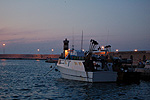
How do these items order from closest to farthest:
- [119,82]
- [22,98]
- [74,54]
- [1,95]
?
[22,98], [1,95], [119,82], [74,54]

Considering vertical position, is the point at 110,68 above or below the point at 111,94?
above

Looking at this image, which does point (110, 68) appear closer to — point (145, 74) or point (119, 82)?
point (119, 82)

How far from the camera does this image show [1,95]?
1011 inches

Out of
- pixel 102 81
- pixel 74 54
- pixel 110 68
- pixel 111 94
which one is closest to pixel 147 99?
pixel 111 94

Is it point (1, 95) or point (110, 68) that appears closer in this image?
point (1, 95)

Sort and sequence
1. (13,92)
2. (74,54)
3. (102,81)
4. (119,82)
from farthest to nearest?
(74,54)
(119,82)
(102,81)
(13,92)

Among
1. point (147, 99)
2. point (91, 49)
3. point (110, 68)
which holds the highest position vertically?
point (91, 49)

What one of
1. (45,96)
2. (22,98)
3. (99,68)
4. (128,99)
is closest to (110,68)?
(99,68)

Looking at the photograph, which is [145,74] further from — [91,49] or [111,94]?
[111,94]

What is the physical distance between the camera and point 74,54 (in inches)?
1587

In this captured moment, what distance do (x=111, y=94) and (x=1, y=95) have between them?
12.1 m

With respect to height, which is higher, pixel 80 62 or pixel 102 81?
pixel 80 62

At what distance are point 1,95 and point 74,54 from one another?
1713 cm

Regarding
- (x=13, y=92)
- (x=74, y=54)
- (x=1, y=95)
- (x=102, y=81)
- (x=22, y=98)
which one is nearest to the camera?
(x=22, y=98)
